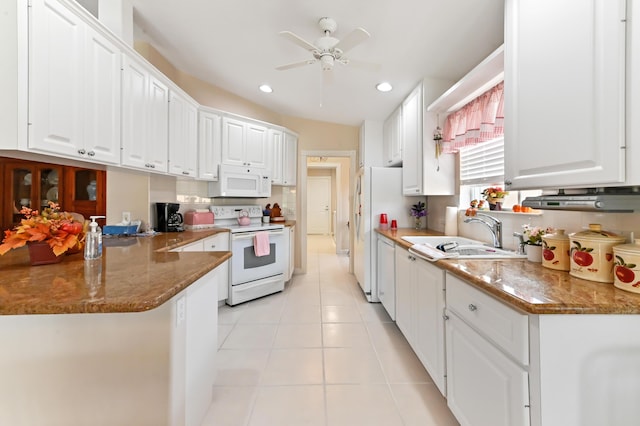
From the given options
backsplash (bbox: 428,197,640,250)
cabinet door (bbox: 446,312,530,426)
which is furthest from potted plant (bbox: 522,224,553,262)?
cabinet door (bbox: 446,312,530,426)

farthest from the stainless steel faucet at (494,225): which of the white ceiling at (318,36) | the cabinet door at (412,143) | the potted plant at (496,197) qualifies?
the white ceiling at (318,36)

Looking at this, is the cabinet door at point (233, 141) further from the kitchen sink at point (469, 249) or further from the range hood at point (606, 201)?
the range hood at point (606, 201)

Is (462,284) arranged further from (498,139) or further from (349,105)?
(349,105)

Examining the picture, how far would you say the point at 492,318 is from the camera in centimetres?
107

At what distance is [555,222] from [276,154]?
10.7ft

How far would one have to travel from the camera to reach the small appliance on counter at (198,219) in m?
3.10

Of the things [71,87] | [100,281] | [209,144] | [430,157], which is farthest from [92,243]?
[430,157]

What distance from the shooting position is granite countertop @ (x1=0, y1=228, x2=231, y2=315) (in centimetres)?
81

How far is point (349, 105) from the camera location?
353 centimetres

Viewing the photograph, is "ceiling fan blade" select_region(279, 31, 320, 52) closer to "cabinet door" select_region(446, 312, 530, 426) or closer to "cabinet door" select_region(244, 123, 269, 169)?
"cabinet door" select_region(244, 123, 269, 169)

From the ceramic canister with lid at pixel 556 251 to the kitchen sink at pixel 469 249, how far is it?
0.20 metres

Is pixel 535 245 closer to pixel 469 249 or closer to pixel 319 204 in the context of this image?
pixel 469 249

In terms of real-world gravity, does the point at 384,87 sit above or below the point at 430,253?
above

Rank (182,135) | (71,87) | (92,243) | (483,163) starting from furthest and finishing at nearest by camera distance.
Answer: (182,135) < (483,163) < (71,87) < (92,243)
